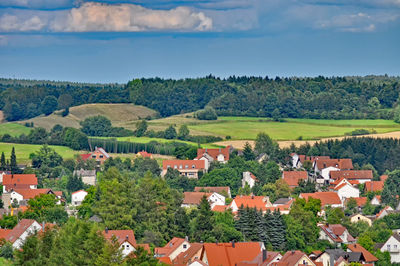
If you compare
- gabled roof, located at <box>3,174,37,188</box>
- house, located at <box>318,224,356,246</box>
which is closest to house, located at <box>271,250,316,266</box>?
house, located at <box>318,224,356,246</box>

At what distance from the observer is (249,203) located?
275 ft

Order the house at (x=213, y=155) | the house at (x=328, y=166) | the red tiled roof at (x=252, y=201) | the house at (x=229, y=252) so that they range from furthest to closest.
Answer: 1. the house at (x=213, y=155)
2. the house at (x=328, y=166)
3. the red tiled roof at (x=252, y=201)
4. the house at (x=229, y=252)

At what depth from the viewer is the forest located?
15412 centimetres

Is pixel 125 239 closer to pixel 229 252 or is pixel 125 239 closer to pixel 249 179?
pixel 229 252

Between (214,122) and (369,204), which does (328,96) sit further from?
(369,204)

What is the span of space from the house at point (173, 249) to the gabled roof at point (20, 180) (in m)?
32.2

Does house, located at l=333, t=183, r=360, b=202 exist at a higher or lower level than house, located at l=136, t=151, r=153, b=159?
higher

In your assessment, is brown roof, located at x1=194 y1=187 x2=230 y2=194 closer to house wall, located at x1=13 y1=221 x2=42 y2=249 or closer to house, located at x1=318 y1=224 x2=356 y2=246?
house, located at x1=318 y1=224 x2=356 y2=246

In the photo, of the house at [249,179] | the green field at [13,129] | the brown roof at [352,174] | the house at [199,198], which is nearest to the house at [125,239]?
the house at [199,198]

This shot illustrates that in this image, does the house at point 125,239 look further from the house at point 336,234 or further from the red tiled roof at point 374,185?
the red tiled roof at point 374,185

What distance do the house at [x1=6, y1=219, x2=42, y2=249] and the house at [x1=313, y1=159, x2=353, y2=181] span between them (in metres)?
44.6

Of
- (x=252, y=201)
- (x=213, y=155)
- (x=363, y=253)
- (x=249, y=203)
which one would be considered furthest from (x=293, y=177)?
(x=363, y=253)

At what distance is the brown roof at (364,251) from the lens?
69250 millimetres

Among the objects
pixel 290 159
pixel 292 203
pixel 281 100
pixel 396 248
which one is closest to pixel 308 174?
pixel 290 159
